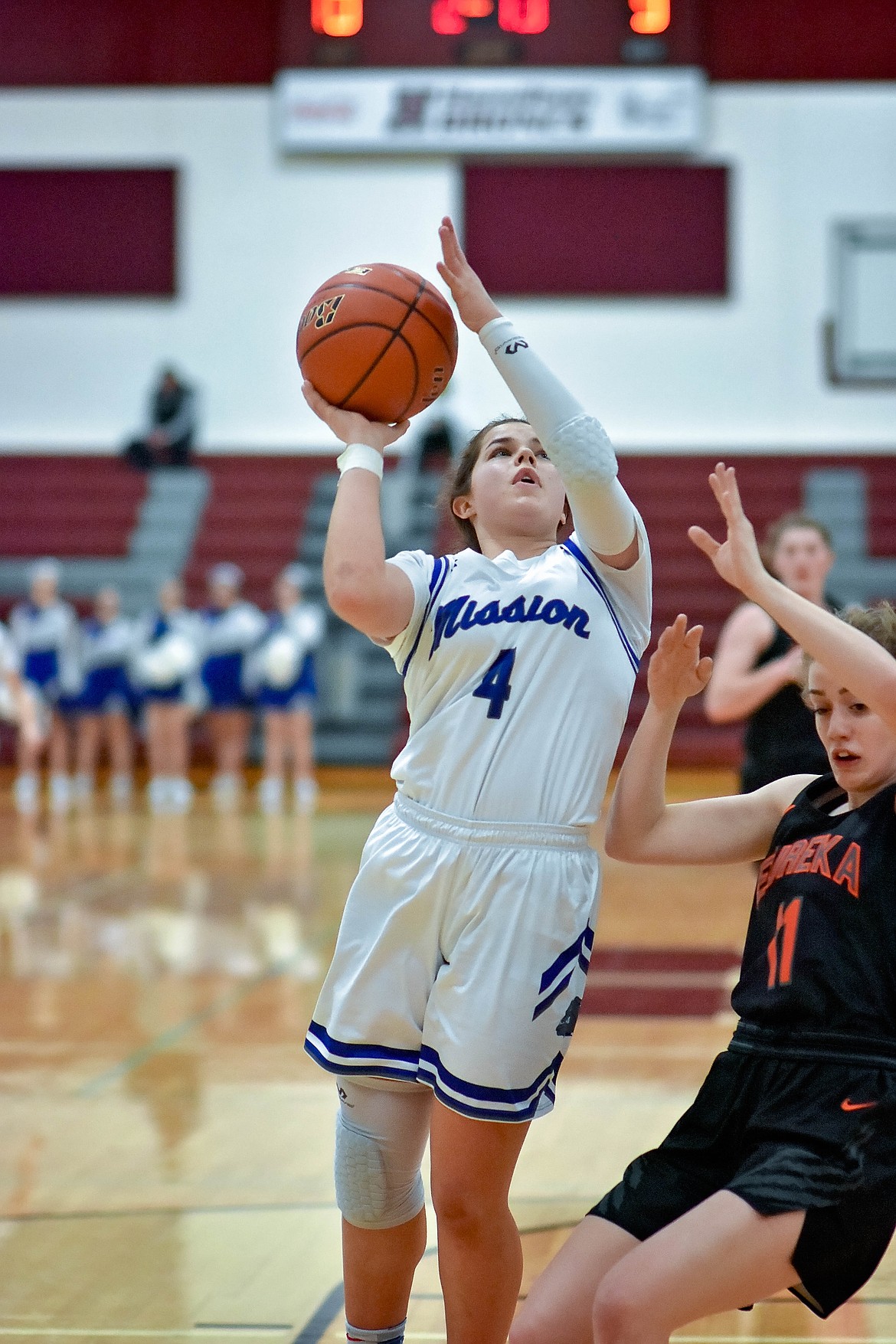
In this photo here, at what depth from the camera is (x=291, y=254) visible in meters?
17.4

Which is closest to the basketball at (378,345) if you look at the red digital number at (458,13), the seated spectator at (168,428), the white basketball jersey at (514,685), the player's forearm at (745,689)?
the white basketball jersey at (514,685)

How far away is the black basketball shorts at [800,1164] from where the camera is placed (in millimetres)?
2145

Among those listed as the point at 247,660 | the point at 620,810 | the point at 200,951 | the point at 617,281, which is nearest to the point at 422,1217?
the point at 620,810

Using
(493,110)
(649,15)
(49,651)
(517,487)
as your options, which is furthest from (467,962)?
(493,110)

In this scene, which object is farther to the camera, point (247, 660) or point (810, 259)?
point (810, 259)

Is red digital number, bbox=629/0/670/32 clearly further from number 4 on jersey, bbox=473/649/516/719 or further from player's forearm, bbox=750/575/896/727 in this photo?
player's forearm, bbox=750/575/896/727

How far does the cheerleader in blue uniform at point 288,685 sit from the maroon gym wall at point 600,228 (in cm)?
514

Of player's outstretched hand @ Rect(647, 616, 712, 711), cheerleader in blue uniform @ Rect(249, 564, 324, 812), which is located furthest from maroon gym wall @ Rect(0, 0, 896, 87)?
player's outstretched hand @ Rect(647, 616, 712, 711)

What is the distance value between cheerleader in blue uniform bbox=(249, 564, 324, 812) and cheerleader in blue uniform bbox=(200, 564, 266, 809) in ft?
0.58

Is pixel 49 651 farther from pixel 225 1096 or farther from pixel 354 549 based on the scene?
pixel 354 549

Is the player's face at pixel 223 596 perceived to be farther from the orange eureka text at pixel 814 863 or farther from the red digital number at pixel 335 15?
the orange eureka text at pixel 814 863

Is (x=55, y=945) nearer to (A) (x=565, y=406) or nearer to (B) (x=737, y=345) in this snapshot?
(A) (x=565, y=406)

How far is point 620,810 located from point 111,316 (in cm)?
1614

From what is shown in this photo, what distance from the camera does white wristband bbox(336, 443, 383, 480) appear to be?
2.45m
